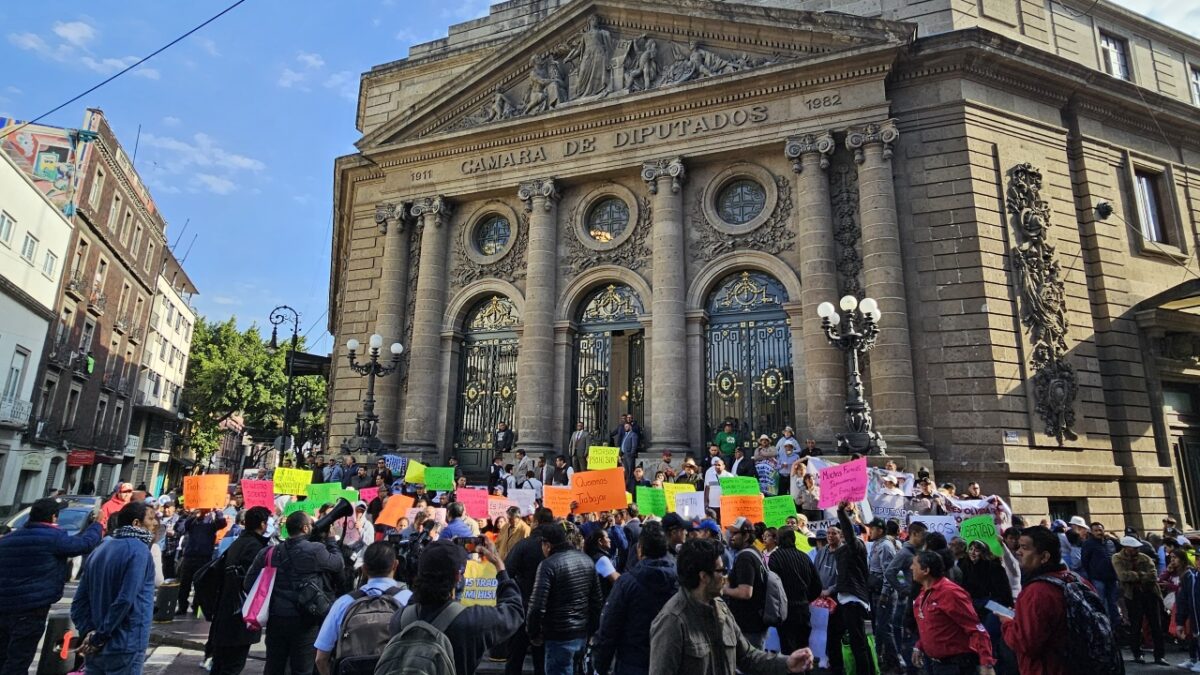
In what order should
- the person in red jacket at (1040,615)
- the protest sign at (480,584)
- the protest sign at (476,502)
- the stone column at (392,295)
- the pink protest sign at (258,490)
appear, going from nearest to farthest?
the person in red jacket at (1040,615), the protest sign at (480,584), the protest sign at (476,502), the pink protest sign at (258,490), the stone column at (392,295)

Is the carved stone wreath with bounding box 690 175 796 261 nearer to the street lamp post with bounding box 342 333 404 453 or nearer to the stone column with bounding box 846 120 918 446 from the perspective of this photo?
the stone column with bounding box 846 120 918 446

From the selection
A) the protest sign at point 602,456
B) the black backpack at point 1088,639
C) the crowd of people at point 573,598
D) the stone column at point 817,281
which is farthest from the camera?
the stone column at point 817,281

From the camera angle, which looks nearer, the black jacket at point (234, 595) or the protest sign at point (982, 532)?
the black jacket at point (234, 595)

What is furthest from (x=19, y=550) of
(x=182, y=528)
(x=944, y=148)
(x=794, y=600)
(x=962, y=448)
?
(x=944, y=148)

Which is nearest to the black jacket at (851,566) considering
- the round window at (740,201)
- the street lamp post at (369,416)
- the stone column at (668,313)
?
the stone column at (668,313)

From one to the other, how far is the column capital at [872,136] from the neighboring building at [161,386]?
46.7 metres

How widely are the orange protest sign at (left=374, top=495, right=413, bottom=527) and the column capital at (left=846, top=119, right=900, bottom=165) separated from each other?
14.6m

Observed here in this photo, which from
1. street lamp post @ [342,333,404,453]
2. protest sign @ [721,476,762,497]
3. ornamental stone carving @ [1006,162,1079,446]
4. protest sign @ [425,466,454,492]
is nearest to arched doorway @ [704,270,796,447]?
ornamental stone carving @ [1006,162,1079,446]

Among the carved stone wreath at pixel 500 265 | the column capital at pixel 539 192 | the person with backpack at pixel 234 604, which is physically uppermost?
the column capital at pixel 539 192

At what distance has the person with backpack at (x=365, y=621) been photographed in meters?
4.32

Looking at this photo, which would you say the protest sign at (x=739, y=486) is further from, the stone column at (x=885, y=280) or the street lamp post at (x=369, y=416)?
the street lamp post at (x=369, y=416)

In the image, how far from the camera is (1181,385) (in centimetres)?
2072

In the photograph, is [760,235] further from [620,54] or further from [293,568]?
[293,568]

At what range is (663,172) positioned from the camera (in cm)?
2100
